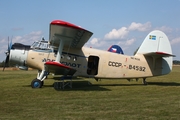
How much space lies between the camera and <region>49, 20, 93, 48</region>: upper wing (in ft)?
26.0

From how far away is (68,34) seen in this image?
8.84m

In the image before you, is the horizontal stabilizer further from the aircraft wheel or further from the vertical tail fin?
the vertical tail fin

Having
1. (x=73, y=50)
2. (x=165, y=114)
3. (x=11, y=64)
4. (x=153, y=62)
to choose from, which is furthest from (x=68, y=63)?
(x=165, y=114)

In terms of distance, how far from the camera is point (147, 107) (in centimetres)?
575

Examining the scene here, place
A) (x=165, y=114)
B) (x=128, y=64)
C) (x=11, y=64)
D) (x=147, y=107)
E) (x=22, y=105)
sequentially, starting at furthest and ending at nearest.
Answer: (x=128, y=64) < (x=11, y=64) < (x=22, y=105) < (x=147, y=107) < (x=165, y=114)

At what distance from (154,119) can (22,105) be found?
11.8 ft

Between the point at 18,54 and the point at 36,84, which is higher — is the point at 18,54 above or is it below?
above

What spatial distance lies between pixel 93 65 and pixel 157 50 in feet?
11.9

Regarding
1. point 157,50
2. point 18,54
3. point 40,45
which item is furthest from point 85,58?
point 157,50

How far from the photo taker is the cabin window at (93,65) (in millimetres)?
11194

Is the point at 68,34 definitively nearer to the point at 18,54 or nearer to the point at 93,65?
the point at 18,54

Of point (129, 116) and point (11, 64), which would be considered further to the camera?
point (11, 64)

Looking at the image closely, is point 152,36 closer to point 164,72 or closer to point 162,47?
point 162,47

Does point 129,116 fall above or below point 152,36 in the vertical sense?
below
